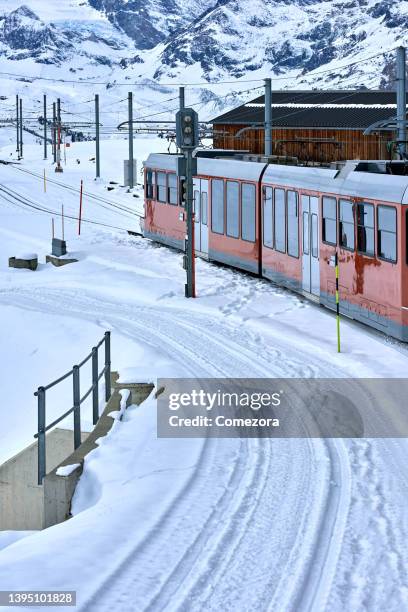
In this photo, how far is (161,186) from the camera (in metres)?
34.2

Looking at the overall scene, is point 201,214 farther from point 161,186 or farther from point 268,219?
point 268,219

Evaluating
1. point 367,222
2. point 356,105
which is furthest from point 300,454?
point 356,105

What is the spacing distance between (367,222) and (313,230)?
3.27 metres

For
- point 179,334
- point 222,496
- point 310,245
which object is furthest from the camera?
point 310,245

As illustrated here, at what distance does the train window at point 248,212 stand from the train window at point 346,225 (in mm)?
6172

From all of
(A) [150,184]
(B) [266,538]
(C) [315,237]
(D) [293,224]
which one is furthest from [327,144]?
(B) [266,538]

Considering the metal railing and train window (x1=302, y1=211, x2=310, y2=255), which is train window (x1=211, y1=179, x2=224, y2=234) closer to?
train window (x1=302, y1=211, x2=310, y2=255)

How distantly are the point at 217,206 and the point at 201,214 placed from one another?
133 centimetres

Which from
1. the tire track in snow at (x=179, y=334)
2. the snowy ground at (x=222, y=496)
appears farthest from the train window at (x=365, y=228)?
the tire track in snow at (x=179, y=334)

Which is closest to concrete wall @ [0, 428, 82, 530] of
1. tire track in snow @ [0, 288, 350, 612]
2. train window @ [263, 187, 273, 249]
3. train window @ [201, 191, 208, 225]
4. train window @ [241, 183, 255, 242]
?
tire track in snow @ [0, 288, 350, 612]

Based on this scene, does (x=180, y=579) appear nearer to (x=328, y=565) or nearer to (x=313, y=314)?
(x=328, y=565)

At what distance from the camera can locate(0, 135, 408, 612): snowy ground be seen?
8.85 m

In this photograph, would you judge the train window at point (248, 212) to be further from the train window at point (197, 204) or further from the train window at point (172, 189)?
the train window at point (172, 189)

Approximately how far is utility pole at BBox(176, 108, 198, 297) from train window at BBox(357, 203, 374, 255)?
185 inches
